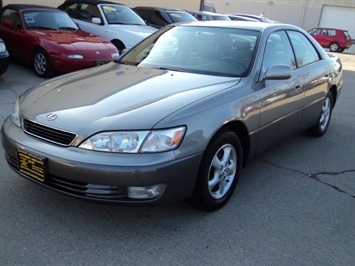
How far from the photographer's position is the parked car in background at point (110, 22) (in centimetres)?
950

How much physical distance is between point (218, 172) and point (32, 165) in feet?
4.65

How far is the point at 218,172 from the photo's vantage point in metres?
3.13

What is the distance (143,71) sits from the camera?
370 centimetres

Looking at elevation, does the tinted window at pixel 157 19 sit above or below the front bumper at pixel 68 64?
above

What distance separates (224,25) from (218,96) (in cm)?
137

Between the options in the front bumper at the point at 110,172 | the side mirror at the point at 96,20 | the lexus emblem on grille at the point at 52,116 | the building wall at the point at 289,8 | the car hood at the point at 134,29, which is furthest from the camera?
the building wall at the point at 289,8

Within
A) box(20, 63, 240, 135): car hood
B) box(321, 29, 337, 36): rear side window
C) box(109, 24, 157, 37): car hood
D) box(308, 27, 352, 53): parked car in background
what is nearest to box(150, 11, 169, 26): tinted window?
box(109, 24, 157, 37): car hood

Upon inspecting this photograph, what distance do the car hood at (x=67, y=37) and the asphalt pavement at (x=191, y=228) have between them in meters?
4.15

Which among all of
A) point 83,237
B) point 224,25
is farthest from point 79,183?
point 224,25

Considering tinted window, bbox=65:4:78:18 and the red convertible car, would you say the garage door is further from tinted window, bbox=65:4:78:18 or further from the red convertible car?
the red convertible car

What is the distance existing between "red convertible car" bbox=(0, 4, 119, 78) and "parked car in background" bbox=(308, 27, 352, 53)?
21684mm

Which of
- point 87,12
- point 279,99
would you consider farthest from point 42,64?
point 279,99

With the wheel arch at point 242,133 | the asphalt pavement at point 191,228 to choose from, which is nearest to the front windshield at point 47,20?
the asphalt pavement at point 191,228

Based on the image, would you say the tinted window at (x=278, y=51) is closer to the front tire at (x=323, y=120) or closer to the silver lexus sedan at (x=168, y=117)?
the silver lexus sedan at (x=168, y=117)
